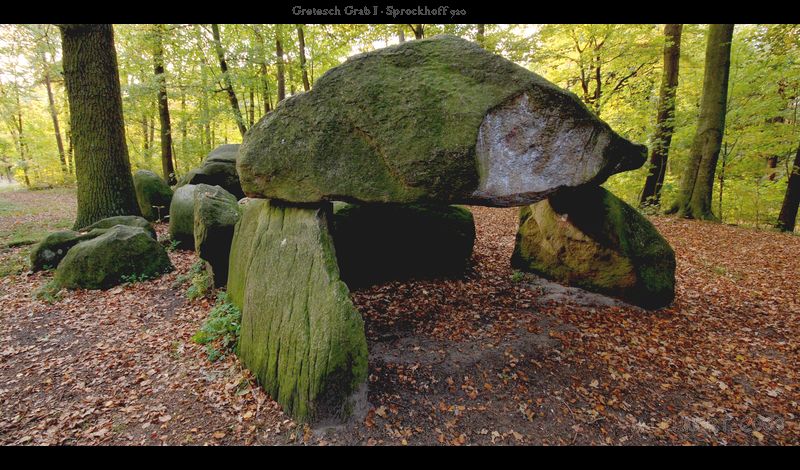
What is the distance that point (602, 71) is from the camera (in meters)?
14.8

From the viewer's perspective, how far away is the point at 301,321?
3.54 meters

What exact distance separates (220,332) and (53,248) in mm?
5004

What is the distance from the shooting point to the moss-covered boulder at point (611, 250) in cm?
539

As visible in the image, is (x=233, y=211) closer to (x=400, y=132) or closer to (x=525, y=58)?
(x=400, y=132)

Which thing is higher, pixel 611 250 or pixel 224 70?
pixel 224 70

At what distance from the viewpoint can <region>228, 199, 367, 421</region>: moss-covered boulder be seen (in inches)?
128

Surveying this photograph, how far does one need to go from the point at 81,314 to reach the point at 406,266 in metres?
5.06

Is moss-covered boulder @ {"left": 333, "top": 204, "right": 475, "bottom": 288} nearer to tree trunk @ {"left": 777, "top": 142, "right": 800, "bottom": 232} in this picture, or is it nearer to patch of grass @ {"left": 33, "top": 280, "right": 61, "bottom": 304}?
patch of grass @ {"left": 33, "top": 280, "right": 61, "bottom": 304}

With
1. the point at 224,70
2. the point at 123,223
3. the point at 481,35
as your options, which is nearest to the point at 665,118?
the point at 481,35

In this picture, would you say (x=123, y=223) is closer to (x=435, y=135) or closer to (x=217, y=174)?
(x=217, y=174)

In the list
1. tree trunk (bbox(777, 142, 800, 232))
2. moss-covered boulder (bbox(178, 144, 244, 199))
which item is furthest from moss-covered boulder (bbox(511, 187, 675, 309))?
tree trunk (bbox(777, 142, 800, 232))

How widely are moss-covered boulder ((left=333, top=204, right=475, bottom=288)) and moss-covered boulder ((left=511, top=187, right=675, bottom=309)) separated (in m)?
1.78

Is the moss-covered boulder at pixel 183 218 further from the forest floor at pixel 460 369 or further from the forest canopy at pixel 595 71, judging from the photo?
the forest canopy at pixel 595 71
